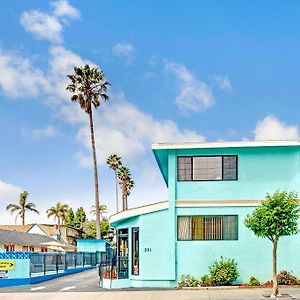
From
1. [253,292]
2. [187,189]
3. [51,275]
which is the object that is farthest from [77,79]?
[253,292]

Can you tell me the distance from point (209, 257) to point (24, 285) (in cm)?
1037

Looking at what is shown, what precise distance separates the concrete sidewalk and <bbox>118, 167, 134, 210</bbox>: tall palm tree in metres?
66.1

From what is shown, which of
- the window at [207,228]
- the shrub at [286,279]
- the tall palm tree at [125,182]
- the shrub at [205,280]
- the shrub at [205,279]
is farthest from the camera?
the tall palm tree at [125,182]

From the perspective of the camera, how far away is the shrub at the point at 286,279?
25688 millimetres

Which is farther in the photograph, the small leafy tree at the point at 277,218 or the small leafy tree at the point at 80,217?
the small leafy tree at the point at 80,217

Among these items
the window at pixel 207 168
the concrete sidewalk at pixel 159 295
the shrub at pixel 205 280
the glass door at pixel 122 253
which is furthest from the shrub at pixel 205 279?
the window at pixel 207 168

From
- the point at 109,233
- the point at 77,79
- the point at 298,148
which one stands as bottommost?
the point at 109,233

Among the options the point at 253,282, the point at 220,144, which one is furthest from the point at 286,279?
the point at 220,144

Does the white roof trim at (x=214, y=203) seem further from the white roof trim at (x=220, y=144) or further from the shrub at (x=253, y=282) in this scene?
the shrub at (x=253, y=282)

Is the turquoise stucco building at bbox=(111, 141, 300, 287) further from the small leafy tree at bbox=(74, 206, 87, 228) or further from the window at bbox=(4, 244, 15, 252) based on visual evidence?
the small leafy tree at bbox=(74, 206, 87, 228)

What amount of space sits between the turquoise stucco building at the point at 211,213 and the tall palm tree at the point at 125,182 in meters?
64.9

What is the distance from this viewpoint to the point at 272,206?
23.1m

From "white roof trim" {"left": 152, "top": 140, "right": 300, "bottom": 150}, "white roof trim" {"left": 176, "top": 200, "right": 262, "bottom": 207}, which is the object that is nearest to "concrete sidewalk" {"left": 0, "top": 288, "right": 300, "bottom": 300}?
"white roof trim" {"left": 176, "top": 200, "right": 262, "bottom": 207}

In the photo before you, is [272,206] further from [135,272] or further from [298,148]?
[135,272]
